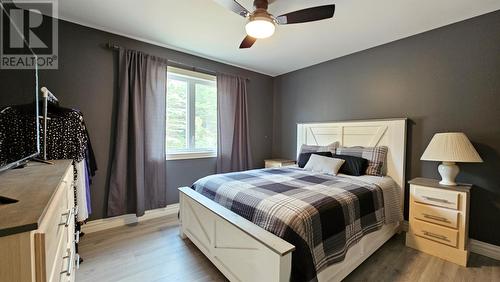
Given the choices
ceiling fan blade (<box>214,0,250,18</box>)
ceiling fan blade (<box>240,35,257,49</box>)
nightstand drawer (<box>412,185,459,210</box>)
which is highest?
ceiling fan blade (<box>214,0,250,18</box>)

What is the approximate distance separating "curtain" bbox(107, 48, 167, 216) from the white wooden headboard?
255 cm

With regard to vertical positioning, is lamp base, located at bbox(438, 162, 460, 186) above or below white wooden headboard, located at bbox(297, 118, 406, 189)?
below

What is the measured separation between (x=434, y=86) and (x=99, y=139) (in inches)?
164

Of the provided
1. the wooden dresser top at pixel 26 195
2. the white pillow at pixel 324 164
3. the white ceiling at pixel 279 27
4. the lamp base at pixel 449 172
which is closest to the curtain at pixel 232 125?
the white ceiling at pixel 279 27

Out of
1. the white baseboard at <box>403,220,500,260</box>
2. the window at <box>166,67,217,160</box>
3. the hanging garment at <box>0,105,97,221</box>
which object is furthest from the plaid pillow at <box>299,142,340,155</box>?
the hanging garment at <box>0,105,97,221</box>

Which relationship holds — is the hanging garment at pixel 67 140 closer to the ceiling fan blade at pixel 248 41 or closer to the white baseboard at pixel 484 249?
the ceiling fan blade at pixel 248 41

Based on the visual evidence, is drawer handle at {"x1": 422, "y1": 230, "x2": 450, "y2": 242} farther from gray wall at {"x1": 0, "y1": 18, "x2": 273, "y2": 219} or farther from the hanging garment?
the hanging garment

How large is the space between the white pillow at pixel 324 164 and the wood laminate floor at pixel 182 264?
995mm

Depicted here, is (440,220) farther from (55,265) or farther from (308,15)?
(55,265)

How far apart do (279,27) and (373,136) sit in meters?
1.94

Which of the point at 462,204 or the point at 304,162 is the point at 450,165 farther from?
the point at 304,162

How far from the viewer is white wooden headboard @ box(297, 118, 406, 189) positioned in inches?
106

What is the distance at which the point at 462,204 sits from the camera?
79.9 inches

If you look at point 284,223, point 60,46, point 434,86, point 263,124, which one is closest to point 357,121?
point 434,86
